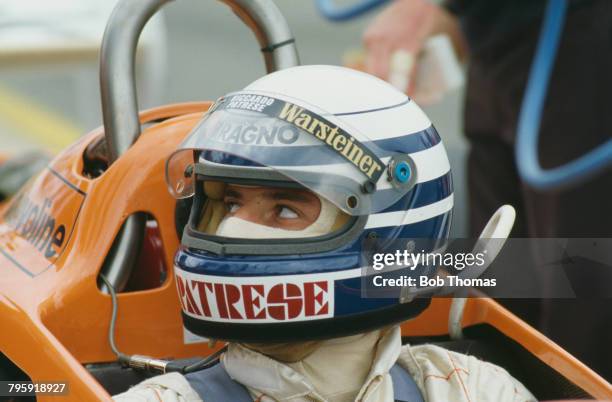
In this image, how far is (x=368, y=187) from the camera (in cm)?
252

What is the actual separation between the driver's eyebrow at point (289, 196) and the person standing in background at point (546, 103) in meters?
2.04

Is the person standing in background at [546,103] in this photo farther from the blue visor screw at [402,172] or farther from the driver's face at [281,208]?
the driver's face at [281,208]

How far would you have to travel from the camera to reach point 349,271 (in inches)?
98.6

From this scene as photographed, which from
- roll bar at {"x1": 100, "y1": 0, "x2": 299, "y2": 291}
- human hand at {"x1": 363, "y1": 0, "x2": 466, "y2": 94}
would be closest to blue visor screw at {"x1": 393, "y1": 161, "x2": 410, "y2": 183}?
roll bar at {"x1": 100, "y1": 0, "x2": 299, "y2": 291}

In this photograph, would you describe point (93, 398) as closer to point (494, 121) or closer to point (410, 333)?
point (410, 333)

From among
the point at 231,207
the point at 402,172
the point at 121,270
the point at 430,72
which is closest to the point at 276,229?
the point at 231,207

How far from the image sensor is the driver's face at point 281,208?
2.54 meters

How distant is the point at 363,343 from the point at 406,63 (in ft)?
6.63

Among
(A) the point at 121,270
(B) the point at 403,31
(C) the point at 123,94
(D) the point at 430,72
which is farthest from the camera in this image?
(B) the point at 403,31

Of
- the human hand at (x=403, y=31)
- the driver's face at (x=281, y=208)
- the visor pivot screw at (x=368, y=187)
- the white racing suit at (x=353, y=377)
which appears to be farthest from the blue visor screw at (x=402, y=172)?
the human hand at (x=403, y=31)

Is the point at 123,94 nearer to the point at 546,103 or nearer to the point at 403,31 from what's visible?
the point at 403,31

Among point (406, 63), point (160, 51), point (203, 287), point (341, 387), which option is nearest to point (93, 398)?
point (203, 287)

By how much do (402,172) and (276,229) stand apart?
277 mm

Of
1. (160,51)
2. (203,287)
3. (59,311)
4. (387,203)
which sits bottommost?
(160,51)
